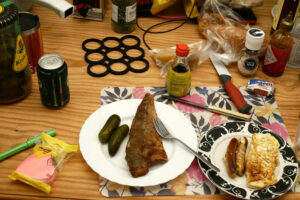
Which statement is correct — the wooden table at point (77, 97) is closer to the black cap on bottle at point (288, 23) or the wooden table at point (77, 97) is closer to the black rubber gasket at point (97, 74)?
the black rubber gasket at point (97, 74)

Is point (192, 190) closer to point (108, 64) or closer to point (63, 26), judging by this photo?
point (108, 64)

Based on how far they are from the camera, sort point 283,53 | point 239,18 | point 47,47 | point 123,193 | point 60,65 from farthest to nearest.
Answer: point 239,18 → point 47,47 → point 283,53 → point 60,65 → point 123,193

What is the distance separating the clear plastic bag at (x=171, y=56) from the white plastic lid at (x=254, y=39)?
17 centimetres

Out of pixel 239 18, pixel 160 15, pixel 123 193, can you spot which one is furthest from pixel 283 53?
pixel 123 193

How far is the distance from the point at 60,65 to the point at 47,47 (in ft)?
1.16

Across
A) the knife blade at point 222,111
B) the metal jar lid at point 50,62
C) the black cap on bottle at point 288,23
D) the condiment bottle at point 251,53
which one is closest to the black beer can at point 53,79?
the metal jar lid at point 50,62

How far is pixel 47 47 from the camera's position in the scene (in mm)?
1340

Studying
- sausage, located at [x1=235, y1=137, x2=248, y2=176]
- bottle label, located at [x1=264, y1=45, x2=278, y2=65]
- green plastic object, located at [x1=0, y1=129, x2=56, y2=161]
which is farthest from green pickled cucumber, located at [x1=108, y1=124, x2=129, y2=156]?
bottle label, located at [x1=264, y1=45, x2=278, y2=65]

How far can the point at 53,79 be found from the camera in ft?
3.34

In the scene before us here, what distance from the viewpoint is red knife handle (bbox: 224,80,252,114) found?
1128 mm

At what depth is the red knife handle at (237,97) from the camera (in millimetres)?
1128

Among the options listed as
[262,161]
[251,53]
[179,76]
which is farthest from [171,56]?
[262,161]

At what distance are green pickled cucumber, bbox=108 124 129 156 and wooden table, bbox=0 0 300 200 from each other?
0.07 meters

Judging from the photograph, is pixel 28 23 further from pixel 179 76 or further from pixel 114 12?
pixel 179 76
